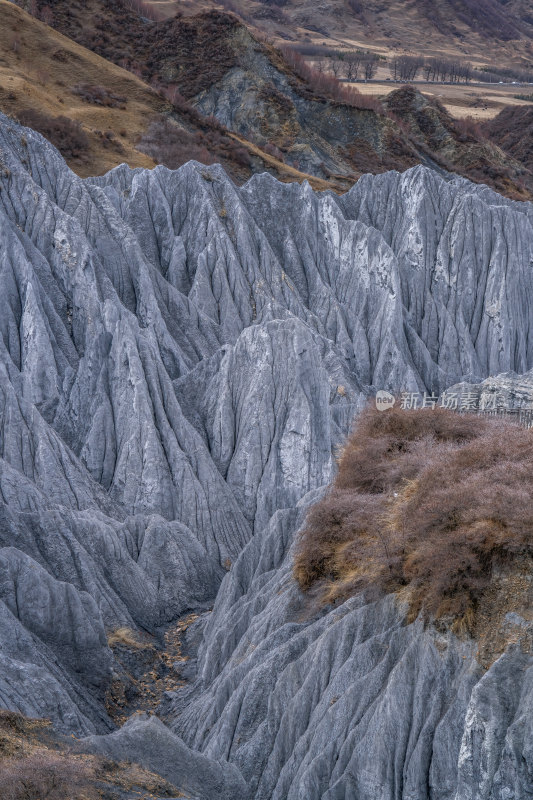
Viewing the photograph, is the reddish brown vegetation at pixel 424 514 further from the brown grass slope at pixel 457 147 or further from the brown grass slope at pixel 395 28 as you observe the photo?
the brown grass slope at pixel 395 28

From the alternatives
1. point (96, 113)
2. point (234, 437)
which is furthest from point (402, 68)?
point (234, 437)

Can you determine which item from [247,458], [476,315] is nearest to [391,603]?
[247,458]

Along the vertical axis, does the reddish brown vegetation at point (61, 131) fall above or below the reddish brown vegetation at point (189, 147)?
below

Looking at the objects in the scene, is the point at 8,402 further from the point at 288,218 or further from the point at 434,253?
the point at 434,253

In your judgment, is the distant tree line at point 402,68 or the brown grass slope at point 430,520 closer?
the brown grass slope at point 430,520

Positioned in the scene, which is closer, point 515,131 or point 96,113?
point 96,113

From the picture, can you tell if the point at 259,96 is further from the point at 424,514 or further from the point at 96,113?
the point at 424,514

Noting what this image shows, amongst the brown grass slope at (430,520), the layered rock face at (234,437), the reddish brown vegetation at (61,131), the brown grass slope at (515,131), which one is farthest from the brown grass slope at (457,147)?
the brown grass slope at (430,520)
